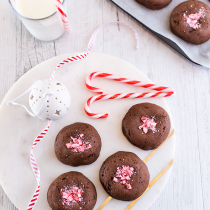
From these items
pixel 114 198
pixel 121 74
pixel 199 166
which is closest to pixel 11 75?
pixel 121 74

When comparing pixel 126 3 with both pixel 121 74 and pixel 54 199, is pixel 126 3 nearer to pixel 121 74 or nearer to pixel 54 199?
pixel 121 74

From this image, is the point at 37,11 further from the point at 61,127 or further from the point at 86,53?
the point at 61,127

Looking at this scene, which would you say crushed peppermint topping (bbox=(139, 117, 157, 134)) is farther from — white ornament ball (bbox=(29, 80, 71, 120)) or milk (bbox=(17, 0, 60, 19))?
milk (bbox=(17, 0, 60, 19))

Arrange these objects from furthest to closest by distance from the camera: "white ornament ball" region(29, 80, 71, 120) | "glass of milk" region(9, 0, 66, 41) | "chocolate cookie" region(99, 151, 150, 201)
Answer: "glass of milk" region(9, 0, 66, 41) → "chocolate cookie" region(99, 151, 150, 201) → "white ornament ball" region(29, 80, 71, 120)

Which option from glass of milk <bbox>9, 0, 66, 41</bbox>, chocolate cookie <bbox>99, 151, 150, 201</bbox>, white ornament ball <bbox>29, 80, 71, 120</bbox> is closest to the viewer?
white ornament ball <bbox>29, 80, 71, 120</bbox>

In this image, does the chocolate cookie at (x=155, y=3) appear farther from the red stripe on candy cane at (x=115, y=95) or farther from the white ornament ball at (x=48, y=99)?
the white ornament ball at (x=48, y=99)

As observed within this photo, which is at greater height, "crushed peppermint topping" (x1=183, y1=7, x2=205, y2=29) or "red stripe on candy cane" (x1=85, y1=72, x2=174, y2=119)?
"crushed peppermint topping" (x1=183, y1=7, x2=205, y2=29)

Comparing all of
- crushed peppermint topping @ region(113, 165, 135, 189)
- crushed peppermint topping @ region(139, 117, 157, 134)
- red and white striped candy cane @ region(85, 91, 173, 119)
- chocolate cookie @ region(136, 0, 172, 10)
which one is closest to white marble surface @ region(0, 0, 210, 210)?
chocolate cookie @ region(136, 0, 172, 10)

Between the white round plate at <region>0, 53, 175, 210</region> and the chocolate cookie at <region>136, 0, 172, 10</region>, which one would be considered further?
the chocolate cookie at <region>136, 0, 172, 10</region>
